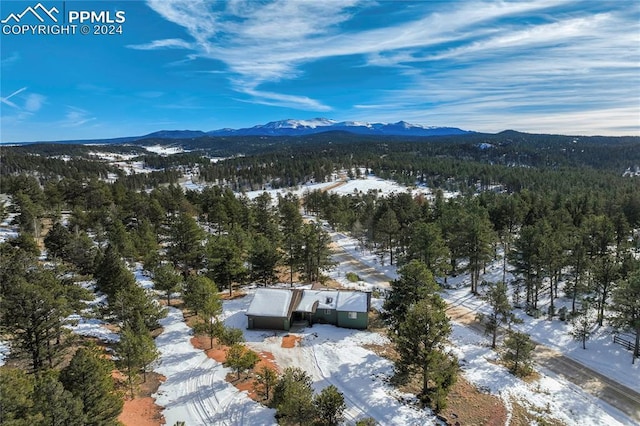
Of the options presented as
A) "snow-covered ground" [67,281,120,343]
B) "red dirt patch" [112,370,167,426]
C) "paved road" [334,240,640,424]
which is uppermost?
"snow-covered ground" [67,281,120,343]

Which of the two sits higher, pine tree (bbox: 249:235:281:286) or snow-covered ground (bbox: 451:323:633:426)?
pine tree (bbox: 249:235:281:286)

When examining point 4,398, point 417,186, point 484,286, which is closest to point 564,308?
point 484,286

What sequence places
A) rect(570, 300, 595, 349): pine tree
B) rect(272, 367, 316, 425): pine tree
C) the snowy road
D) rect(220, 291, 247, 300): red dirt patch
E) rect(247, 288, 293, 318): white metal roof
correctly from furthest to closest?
rect(220, 291, 247, 300): red dirt patch < rect(247, 288, 293, 318): white metal roof < rect(570, 300, 595, 349): pine tree < the snowy road < rect(272, 367, 316, 425): pine tree

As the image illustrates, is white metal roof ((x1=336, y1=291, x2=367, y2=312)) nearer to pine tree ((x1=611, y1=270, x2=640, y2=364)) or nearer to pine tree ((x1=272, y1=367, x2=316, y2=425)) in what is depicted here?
pine tree ((x1=272, y1=367, x2=316, y2=425))

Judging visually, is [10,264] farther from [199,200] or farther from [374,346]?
[199,200]

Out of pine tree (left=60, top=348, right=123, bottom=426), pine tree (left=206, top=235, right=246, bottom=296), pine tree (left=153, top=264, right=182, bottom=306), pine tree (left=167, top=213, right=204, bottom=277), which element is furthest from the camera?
pine tree (left=167, top=213, right=204, bottom=277)

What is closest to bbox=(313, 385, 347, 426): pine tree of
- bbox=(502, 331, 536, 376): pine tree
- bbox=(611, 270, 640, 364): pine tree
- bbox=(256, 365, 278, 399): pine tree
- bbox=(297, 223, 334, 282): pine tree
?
bbox=(256, 365, 278, 399): pine tree

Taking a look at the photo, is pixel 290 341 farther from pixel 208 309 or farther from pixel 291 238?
pixel 291 238

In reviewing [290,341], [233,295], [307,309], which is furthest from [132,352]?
[233,295]
